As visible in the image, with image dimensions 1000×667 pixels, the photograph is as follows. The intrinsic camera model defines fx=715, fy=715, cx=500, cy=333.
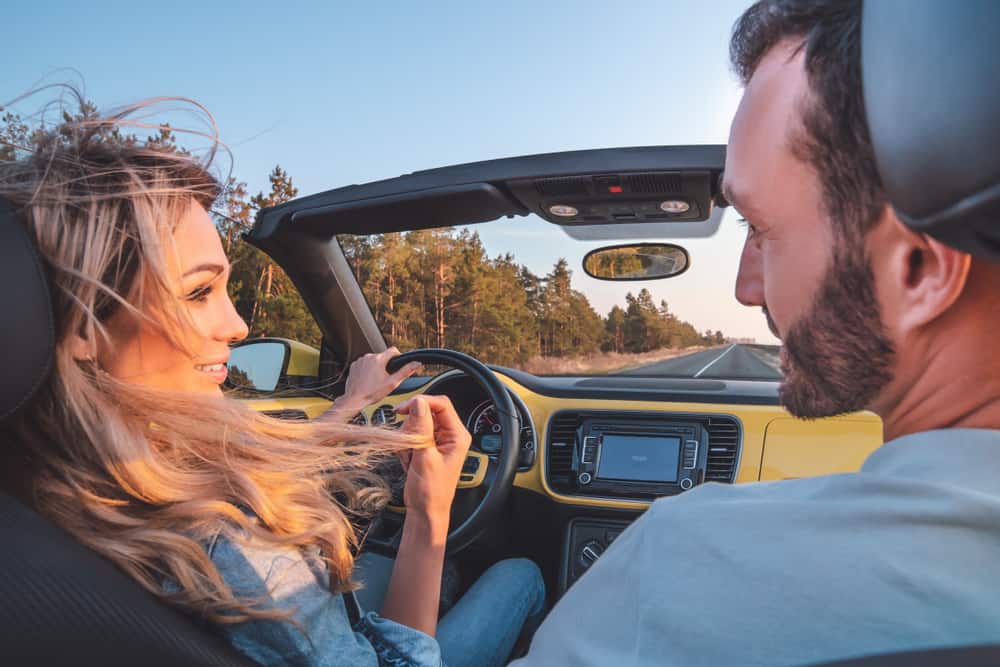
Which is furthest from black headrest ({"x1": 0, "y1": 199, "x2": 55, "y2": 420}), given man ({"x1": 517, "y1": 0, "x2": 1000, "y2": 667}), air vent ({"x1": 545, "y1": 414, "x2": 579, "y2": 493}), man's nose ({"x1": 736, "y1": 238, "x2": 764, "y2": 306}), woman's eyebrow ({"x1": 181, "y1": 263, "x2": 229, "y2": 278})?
air vent ({"x1": 545, "y1": 414, "x2": 579, "y2": 493})

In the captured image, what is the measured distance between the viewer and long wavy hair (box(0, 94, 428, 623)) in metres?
1.38

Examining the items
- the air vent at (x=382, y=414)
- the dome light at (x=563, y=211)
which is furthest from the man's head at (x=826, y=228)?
the air vent at (x=382, y=414)

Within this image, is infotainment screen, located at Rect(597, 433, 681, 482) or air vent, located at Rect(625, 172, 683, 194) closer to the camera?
air vent, located at Rect(625, 172, 683, 194)

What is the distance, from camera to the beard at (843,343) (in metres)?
1.14

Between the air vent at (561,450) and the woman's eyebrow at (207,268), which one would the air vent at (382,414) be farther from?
the woman's eyebrow at (207,268)

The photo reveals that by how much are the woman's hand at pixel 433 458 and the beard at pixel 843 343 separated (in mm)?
1119

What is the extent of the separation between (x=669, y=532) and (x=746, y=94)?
0.87 meters

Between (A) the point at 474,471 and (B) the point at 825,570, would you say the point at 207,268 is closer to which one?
(B) the point at 825,570

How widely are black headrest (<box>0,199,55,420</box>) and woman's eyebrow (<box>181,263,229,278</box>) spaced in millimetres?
376

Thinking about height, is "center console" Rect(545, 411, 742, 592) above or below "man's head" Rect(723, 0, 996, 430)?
below

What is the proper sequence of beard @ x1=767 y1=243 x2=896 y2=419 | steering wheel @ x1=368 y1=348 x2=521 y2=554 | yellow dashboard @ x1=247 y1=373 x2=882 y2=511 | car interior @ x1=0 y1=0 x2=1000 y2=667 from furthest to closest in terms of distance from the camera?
yellow dashboard @ x1=247 y1=373 x2=882 y2=511
car interior @ x1=0 y1=0 x2=1000 y2=667
steering wheel @ x1=368 y1=348 x2=521 y2=554
beard @ x1=767 y1=243 x2=896 y2=419

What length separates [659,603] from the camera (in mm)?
931

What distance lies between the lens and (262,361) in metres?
4.75

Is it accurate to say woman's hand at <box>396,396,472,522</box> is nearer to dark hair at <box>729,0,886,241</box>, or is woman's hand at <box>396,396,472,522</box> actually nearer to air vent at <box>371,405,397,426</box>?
dark hair at <box>729,0,886,241</box>
